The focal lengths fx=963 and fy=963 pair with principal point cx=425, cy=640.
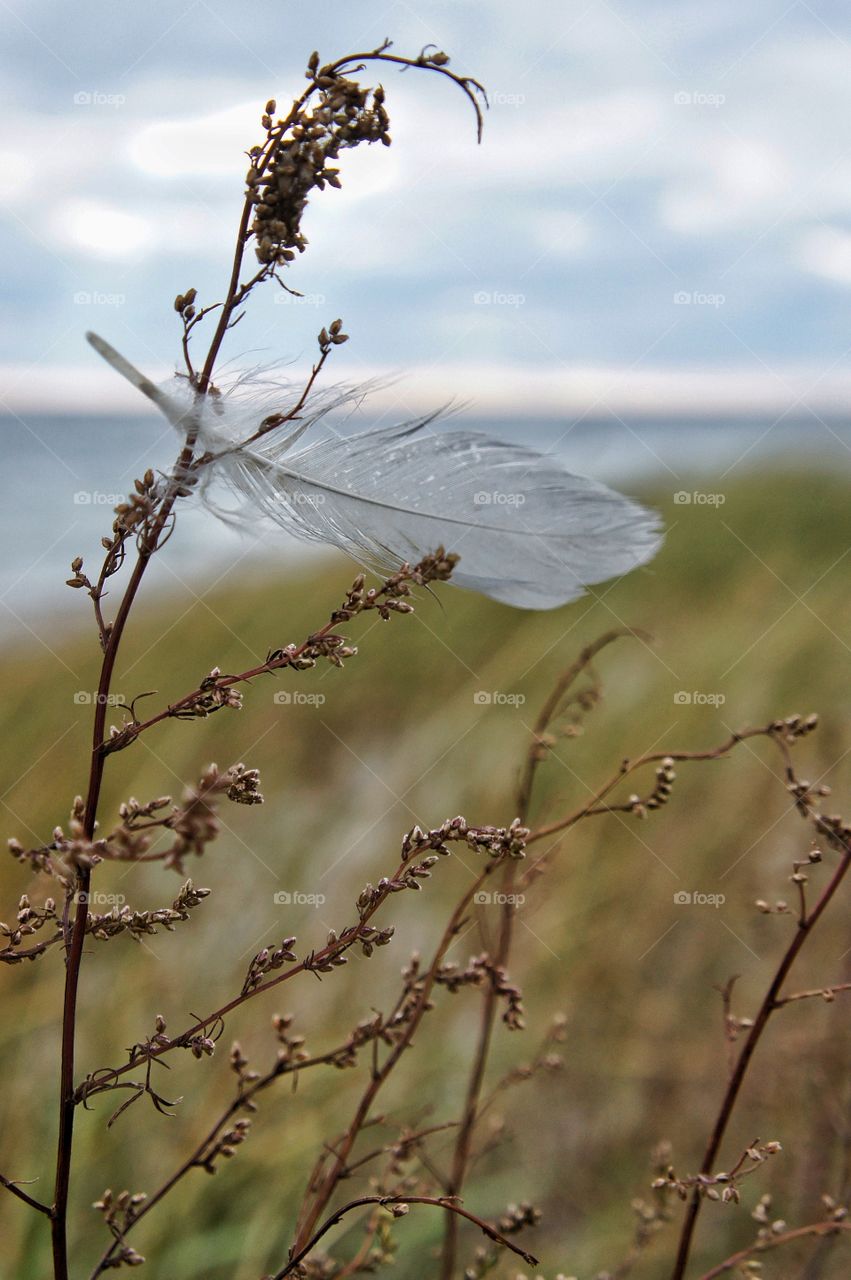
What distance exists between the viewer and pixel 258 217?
1.21 feet

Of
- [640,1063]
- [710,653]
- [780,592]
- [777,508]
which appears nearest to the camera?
[640,1063]

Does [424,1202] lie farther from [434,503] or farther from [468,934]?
[468,934]

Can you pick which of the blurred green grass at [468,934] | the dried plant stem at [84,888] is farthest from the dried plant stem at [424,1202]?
the blurred green grass at [468,934]

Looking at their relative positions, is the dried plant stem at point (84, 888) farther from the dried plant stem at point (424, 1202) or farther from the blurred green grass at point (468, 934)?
the blurred green grass at point (468, 934)

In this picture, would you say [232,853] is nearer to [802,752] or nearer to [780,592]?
[802,752]

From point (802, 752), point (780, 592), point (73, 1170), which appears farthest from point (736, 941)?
point (780, 592)

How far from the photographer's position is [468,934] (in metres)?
1.52

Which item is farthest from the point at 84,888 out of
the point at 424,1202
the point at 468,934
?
Result: the point at 468,934

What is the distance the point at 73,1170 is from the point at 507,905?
668 mm

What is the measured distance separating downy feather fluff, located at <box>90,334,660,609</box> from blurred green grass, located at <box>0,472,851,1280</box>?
232 mm

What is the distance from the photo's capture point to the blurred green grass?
3.48 feet

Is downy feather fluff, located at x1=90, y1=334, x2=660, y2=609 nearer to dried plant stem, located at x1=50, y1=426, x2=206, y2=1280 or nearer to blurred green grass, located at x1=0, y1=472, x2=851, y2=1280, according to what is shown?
dried plant stem, located at x1=50, y1=426, x2=206, y2=1280

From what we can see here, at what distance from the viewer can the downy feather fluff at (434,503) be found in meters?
0.46

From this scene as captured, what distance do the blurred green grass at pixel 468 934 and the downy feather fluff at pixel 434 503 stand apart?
0.76ft
